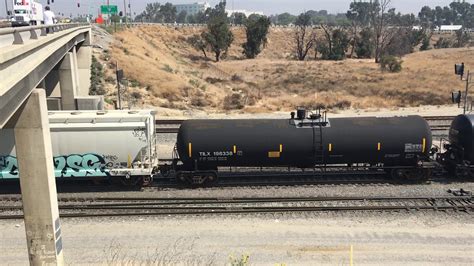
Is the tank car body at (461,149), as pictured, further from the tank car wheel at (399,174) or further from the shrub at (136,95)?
the shrub at (136,95)

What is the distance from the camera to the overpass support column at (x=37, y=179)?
40.6 feet

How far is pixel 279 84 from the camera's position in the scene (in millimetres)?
60906

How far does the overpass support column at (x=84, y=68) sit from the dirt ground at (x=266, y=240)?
1097 inches

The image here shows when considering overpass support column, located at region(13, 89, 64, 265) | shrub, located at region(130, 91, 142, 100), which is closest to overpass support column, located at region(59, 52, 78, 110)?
shrub, located at region(130, 91, 142, 100)

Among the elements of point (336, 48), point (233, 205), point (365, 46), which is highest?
point (365, 46)

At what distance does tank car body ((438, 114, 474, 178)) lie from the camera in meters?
20.8

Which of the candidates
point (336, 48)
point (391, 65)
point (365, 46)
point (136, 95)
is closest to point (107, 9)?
point (136, 95)

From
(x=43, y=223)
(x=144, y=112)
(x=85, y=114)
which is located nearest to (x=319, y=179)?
(x=144, y=112)

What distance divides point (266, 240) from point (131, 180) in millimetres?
7971

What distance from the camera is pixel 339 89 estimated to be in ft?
177

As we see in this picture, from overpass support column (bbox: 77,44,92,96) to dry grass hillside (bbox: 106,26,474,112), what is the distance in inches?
101

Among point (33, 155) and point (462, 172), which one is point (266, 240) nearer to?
point (33, 155)

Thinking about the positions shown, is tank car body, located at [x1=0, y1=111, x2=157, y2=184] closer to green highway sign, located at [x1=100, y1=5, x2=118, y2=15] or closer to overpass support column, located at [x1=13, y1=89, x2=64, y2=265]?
overpass support column, located at [x1=13, y1=89, x2=64, y2=265]

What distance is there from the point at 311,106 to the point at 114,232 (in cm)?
3037
